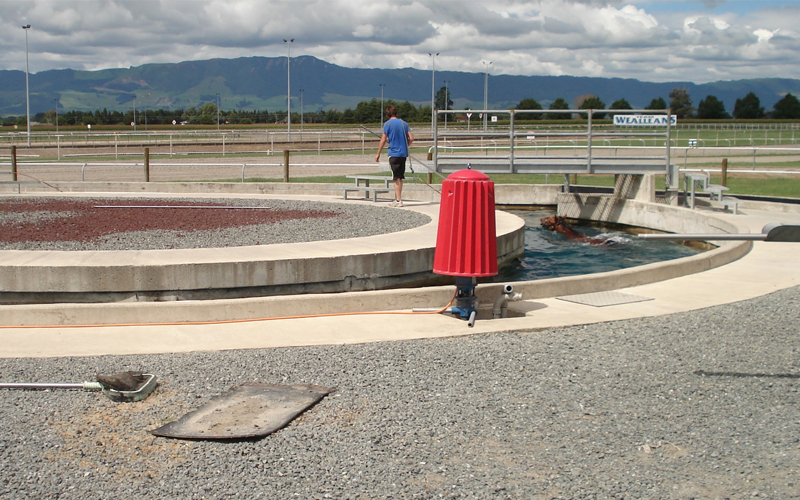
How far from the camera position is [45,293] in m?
8.06

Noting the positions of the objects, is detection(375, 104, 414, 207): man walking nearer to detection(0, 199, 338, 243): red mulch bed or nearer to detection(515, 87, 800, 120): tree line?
detection(0, 199, 338, 243): red mulch bed

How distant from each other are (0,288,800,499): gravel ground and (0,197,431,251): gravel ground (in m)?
5.13

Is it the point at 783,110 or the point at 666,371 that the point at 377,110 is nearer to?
the point at 783,110

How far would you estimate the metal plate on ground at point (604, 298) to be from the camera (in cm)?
746

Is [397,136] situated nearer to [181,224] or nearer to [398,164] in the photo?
[398,164]

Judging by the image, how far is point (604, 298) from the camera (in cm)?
771

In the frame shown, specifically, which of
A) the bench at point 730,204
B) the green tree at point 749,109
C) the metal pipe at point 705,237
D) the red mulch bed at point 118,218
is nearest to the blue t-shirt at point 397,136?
the red mulch bed at point 118,218

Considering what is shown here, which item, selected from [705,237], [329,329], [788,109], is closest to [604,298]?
[329,329]

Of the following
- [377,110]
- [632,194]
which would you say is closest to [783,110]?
[377,110]

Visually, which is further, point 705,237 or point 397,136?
point 397,136

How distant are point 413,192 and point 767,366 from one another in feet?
44.2

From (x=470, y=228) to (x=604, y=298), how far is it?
1.91m

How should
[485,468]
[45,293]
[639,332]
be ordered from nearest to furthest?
1. [485,468]
2. [639,332]
3. [45,293]

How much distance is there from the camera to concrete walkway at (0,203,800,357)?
230 inches
